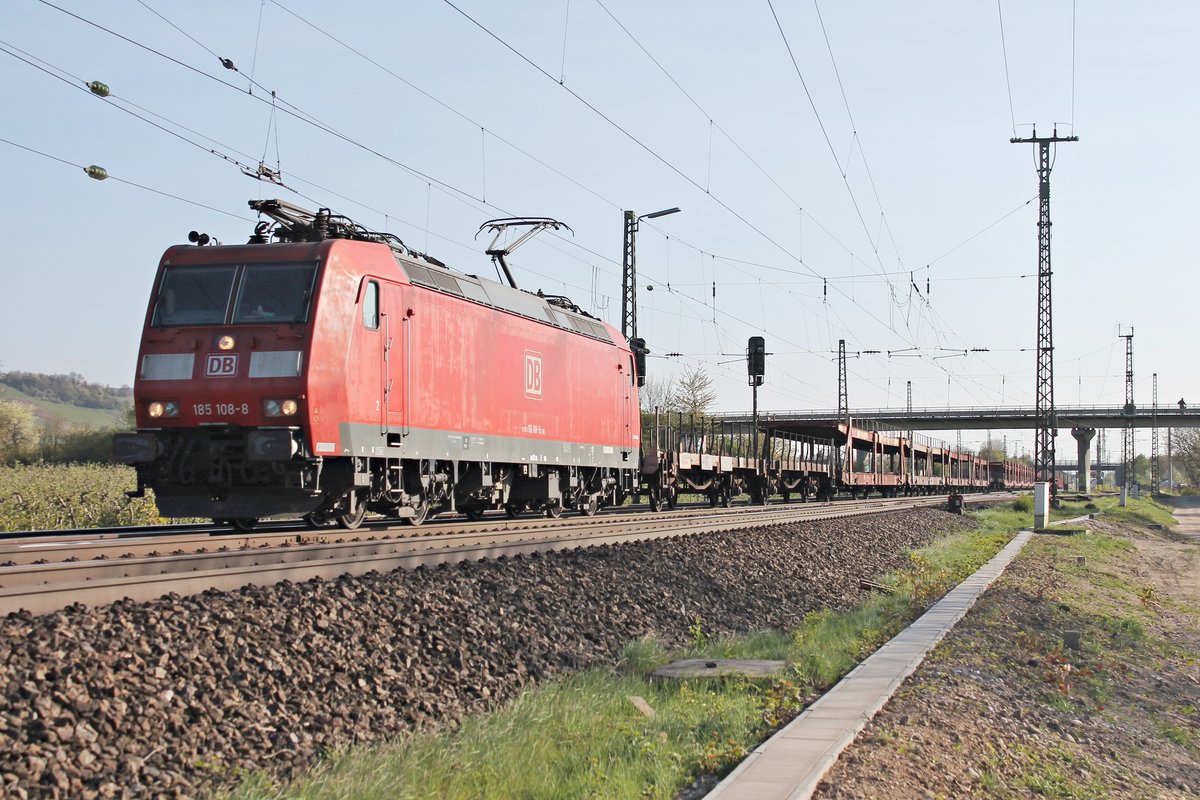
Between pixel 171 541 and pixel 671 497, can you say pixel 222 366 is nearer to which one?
pixel 171 541

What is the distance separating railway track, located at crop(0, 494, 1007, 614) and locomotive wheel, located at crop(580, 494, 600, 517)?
4.95 meters

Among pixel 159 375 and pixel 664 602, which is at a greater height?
pixel 159 375

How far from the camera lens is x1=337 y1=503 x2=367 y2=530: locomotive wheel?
50.6ft

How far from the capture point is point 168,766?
567cm

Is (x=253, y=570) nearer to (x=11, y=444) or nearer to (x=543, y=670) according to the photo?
(x=543, y=670)

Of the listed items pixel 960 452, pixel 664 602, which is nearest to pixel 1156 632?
pixel 664 602

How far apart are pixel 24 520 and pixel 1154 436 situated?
97774 millimetres

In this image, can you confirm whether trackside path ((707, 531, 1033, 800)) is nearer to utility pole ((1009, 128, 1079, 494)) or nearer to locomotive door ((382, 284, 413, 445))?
locomotive door ((382, 284, 413, 445))

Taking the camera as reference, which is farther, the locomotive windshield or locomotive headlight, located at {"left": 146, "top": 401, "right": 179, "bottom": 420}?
the locomotive windshield

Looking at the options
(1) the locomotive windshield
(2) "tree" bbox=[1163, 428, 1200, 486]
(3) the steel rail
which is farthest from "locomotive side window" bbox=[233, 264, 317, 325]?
(2) "tree" bbox=[1163, 428, 1200, 486]

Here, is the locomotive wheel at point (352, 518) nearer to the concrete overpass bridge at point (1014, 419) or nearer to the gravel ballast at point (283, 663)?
the gravel ballast at point (283, 663)

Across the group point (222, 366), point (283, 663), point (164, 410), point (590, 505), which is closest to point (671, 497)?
point (590, 505)

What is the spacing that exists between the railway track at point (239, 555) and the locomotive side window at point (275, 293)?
2797 mm

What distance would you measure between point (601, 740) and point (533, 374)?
529 inches
